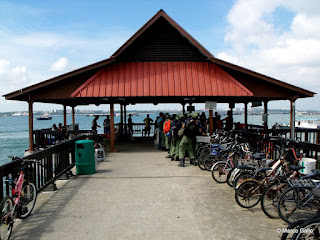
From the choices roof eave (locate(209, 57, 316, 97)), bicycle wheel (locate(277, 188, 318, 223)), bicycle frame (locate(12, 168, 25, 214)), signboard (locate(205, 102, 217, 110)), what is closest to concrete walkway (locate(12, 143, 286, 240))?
bicycle wheel (locate(277, 188, 318, 223))

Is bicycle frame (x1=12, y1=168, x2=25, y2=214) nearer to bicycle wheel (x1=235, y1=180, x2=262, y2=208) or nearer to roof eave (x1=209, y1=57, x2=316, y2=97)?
bicycle wheel (x1=235, y1=180, x2=262, y2=208)

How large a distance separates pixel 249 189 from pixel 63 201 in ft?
13.8

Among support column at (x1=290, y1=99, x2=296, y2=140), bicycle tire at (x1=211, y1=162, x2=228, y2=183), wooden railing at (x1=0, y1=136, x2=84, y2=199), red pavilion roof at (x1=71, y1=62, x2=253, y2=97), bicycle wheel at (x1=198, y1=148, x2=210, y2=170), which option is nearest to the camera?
wooden railing at (x1=0, y1=136, x2=84, y2=199)

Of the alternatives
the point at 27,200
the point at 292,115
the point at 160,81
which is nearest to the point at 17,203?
the point at 27,200

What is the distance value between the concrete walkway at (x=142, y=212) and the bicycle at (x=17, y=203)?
0.23 metres

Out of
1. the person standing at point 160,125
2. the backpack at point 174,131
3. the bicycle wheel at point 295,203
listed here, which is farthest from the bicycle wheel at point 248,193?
the person standing at point 160,125

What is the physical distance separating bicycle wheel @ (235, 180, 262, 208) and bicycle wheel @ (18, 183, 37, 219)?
13.9 ft

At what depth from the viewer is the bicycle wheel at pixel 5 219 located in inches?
183

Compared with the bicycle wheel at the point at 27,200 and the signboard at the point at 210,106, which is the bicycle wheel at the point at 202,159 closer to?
the signboard at the point at 210,106

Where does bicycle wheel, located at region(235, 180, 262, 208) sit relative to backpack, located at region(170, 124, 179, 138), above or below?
below

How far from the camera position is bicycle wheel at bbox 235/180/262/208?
608cm

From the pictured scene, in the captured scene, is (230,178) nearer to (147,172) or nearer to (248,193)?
(248,193)

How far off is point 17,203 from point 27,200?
2.31 feet

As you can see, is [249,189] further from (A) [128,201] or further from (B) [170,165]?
(B) [170,165]
